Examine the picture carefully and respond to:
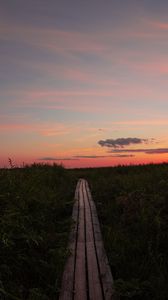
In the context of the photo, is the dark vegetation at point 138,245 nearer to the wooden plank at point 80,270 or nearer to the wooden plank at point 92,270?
the wooden plank at point 92,270

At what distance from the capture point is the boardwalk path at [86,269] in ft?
17.0

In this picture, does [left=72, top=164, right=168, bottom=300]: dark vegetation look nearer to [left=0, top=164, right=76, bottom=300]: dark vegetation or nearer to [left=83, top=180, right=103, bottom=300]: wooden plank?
[left=83, top=180, right=103, bottom=300]: wooden plank

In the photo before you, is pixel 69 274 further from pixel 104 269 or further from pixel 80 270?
pixel 104 269

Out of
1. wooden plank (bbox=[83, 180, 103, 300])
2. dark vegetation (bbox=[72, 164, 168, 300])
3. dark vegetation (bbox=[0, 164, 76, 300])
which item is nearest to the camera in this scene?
wooden plank (bbox=[83, 180, 103, 300])

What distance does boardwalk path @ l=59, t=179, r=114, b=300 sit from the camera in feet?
17.0

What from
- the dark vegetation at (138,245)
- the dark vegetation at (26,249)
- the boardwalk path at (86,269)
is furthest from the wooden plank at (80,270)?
the dark vegetation at (138,245)

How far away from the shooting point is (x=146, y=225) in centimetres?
842

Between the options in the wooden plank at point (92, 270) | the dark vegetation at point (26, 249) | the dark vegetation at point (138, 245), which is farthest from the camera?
A: the dark vegetation at point (138, 245)

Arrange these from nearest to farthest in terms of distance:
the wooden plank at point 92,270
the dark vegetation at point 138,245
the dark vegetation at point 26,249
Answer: the wooden plank at point 92,270 → the dark vegetation at point 26,249 → the dark vegetation at point 138,245

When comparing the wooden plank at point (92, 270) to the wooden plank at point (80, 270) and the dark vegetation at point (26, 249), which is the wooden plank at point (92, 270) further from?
the dark vegetation at point (26, 249)

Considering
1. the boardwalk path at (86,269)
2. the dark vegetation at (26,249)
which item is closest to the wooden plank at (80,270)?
the boardwalk path at (86,269)

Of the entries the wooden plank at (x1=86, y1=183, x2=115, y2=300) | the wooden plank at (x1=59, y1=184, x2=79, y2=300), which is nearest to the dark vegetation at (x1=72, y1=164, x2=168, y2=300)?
the wooden plank at (x1=86, y1=183, x2=115, y2=300)

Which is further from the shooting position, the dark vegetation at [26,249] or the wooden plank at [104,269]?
the dark vegetation at [26,249]

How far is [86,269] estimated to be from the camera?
6141 mm
